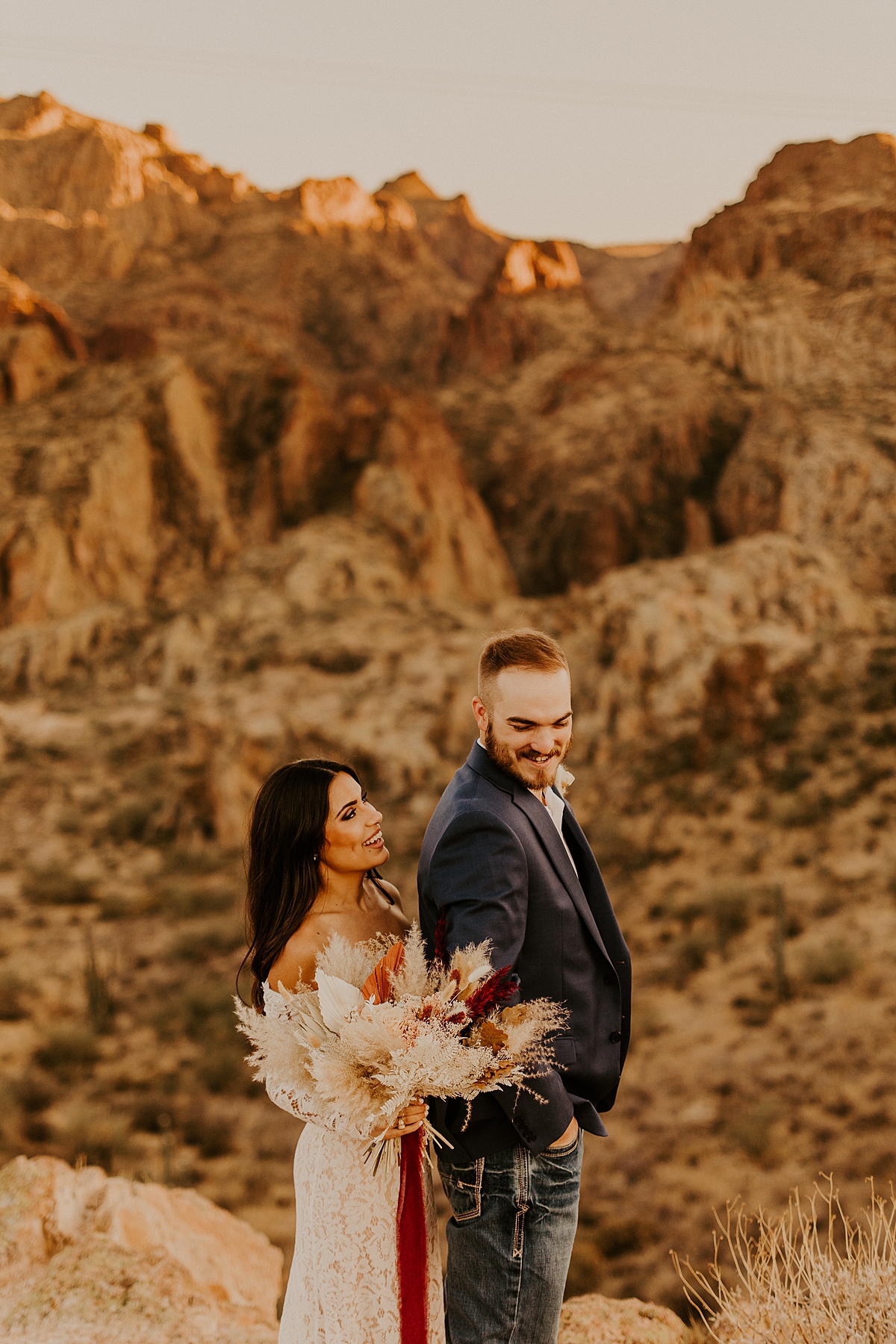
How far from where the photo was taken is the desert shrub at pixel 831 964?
8.89m

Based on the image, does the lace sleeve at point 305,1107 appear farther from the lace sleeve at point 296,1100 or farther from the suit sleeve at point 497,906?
the suit sleeve at point 497,906

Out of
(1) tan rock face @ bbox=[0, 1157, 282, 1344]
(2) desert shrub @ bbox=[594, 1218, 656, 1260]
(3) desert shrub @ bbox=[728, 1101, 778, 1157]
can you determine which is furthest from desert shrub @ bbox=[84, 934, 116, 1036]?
(3) desert shrub @ bbox=[728, 1101, 778, 1157]

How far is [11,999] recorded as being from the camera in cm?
1130

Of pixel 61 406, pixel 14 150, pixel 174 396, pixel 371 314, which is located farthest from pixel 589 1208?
pixel 14 150

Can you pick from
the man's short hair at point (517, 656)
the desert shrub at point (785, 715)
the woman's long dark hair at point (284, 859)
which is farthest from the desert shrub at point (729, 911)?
the man's short hair at point (517, 656)

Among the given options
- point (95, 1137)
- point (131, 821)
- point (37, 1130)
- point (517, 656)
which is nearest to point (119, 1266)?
point (517, 656)

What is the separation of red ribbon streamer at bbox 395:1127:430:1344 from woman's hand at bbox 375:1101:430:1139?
23cm

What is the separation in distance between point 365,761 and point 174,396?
18.3 meters

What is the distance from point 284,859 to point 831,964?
27.0ft

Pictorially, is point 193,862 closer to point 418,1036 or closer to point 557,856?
point 557,856

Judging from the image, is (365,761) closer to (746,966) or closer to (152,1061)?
(152,1061)

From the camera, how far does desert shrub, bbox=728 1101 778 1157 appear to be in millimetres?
6969

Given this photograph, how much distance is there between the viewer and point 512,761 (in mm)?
1936

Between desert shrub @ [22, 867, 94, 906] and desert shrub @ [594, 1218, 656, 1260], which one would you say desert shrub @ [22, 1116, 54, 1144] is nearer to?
desert shrub @ [594, 1218, 656, 1260]
